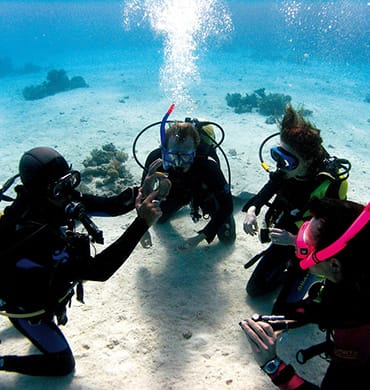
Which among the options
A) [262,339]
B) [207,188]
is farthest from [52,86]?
[262,339]

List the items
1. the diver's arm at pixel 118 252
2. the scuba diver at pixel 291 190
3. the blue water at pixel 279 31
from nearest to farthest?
the diver's arm at pixel 118 252, the scuba diver at pixel 291 190, the blue water at pixel 279 31

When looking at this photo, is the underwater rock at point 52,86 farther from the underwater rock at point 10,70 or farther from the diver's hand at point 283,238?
the diver's hand at point 283,238

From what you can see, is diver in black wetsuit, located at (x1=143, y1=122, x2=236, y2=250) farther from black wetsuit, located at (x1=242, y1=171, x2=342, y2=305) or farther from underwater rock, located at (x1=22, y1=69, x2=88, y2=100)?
underwater rock, located at (x1=22, y1=69, x2=88, y2=100)

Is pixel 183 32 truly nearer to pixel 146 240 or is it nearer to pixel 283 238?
pixel 146 240

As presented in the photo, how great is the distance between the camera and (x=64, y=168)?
9.26 ft

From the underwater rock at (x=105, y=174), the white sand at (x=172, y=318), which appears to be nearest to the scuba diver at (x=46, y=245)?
the white sand at (x=172, y=318)

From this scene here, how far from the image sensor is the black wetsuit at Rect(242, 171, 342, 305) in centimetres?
357

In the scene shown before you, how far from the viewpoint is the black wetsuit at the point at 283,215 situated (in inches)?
141

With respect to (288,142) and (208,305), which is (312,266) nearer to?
(288,142)

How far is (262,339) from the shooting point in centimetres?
205

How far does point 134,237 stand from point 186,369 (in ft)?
5.98

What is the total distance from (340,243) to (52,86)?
2532 centimetres

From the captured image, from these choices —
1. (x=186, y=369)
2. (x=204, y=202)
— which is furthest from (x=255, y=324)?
(x=204, y=202)

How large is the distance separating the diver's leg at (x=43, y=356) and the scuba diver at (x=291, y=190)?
254 centimetres
